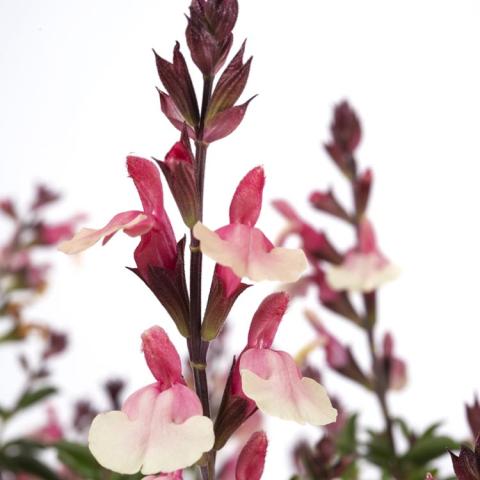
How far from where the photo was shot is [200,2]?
1.98 ft

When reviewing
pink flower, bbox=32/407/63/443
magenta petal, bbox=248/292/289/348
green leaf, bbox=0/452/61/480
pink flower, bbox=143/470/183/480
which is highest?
magenta petal, bbox=248/292/289/348

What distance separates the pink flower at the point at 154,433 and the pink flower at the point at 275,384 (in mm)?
40

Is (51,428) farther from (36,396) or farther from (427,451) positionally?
(427,451)

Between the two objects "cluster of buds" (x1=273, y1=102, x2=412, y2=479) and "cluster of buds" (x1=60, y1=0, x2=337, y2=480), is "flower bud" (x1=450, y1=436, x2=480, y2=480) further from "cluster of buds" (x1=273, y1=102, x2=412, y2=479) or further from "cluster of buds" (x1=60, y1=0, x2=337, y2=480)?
"cluster of buds" (x1=273, y1=102, x2=412, y2=479)

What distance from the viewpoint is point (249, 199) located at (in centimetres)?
60

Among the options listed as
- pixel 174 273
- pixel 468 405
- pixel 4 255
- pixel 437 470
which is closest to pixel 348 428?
pixel 437 470

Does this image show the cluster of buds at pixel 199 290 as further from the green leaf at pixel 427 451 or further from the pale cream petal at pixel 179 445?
the green leaf at pixel 427 451

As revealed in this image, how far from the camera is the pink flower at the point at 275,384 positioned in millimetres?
488

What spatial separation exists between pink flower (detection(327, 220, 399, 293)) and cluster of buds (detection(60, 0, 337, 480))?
2.00ft

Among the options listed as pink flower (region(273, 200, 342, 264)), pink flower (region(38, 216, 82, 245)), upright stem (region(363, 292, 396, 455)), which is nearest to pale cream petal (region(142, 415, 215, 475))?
upright stem (region(363, 292, 396, 455))

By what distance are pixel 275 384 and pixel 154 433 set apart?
0.09 metres

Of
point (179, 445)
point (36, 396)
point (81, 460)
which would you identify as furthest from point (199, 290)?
point (36, 396)

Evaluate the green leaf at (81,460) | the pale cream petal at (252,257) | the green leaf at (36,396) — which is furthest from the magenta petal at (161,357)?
the green leaf at (36,396)

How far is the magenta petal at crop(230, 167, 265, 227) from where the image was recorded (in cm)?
58
